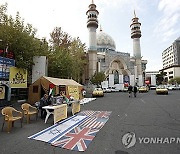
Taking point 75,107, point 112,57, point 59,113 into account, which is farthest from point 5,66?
point 112,57

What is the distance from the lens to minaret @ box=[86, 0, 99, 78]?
5659 cm

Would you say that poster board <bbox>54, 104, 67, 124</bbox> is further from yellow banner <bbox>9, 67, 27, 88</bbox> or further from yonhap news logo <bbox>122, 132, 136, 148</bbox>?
yellow banner <bbox>9, 67, 27, 88</bbox>

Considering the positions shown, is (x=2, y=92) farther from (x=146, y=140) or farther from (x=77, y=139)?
(x=146, y=140)

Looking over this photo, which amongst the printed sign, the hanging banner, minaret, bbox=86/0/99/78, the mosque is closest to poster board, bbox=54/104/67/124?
the hanging banner

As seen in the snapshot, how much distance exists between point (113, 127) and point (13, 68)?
38.2 ft

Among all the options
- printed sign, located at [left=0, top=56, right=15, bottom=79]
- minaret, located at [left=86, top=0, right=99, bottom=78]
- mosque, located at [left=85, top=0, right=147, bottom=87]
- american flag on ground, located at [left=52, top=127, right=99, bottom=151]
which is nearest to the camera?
american flag on ground, located at [left=52, top=127, right=99, bottom=151]

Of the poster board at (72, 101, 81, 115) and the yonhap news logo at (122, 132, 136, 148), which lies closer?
the yonhap news logo at (122, 132, 136, 148)

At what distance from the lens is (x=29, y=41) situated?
1600 cm

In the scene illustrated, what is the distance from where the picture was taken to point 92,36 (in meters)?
57.4

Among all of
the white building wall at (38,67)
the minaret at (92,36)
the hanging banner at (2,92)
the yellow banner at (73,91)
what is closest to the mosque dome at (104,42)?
the minaret at (92,36)

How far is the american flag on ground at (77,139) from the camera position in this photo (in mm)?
4776

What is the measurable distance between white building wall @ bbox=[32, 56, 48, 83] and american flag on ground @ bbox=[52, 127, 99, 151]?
1250cm

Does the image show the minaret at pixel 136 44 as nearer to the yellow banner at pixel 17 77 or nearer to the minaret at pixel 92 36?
the minaret at pixel 92 36

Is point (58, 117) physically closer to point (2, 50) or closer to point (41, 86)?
point (41, 86)
